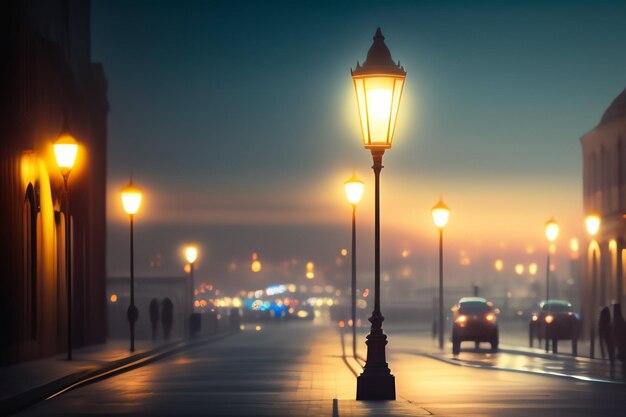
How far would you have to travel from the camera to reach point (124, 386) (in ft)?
87.1

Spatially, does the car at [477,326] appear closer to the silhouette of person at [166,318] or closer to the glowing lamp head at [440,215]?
the glowing lamp head at [440,215]

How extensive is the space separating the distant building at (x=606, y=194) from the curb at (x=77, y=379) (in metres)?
24.3

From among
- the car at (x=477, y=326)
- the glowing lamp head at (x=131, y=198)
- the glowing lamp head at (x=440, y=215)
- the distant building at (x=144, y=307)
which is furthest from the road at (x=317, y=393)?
the distant building at (x=144, y=307)

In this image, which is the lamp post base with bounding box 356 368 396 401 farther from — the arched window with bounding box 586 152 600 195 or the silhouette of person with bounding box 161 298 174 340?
the arched window with bounding box 586 152 600 195

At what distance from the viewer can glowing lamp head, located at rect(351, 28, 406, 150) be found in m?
22.6

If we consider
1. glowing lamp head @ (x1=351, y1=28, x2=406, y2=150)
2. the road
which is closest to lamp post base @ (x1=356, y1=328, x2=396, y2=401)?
the road

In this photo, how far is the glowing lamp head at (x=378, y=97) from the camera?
74.2 feet

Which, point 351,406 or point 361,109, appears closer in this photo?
point 351,406

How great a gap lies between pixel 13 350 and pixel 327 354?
13687 millimetres

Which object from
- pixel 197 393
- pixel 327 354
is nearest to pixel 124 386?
pixel 197 393

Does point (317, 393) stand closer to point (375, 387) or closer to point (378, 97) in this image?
point (375, 387)

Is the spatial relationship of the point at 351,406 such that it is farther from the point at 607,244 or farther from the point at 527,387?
the point at 607,244

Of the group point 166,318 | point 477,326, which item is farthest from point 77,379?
point 166,318

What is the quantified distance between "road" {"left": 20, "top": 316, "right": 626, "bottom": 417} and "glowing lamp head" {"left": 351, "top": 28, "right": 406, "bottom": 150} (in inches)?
165
